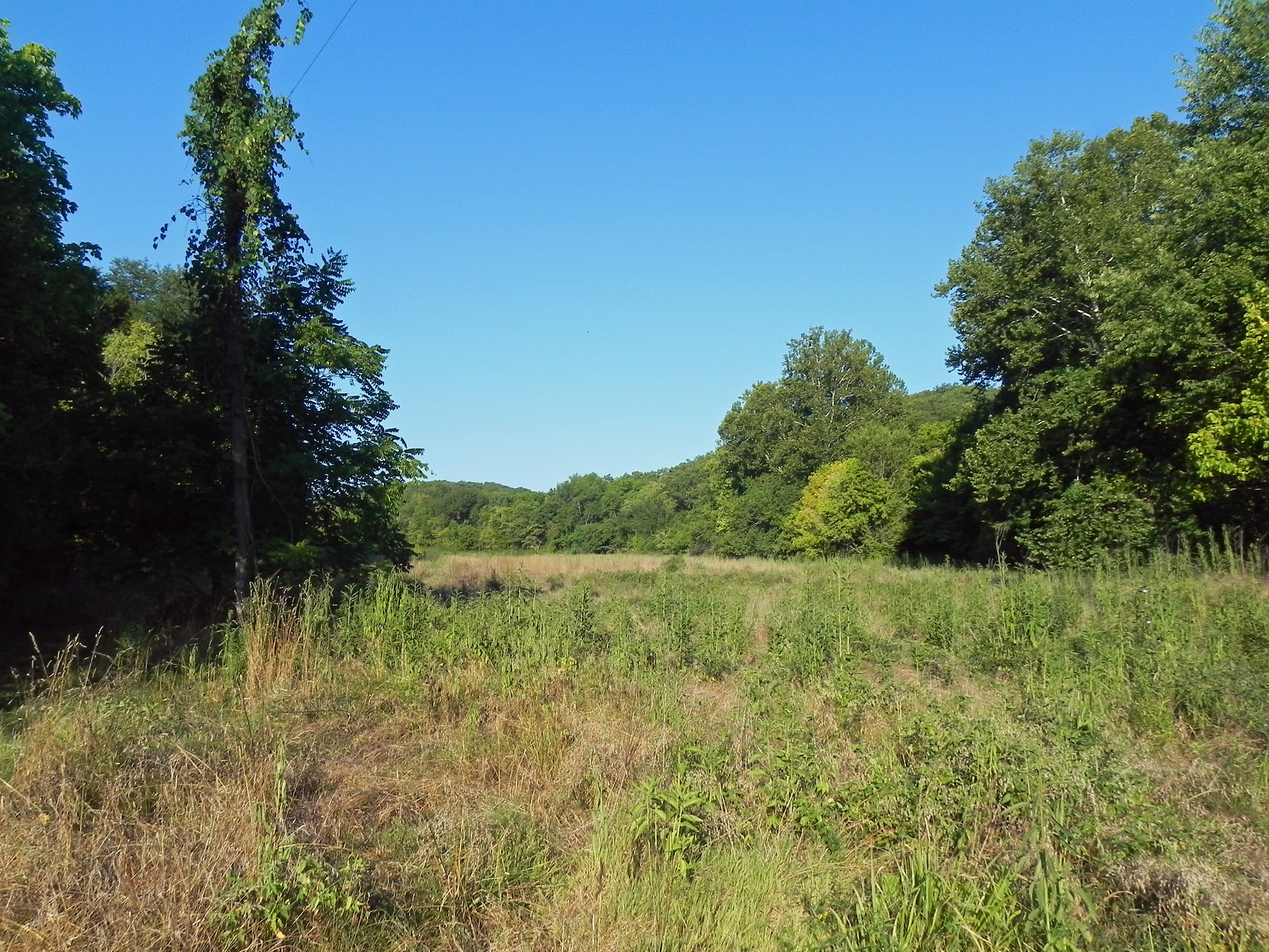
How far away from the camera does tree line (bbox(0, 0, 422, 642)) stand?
33.1 ft

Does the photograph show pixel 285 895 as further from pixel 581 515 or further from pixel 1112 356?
pixel 581 515

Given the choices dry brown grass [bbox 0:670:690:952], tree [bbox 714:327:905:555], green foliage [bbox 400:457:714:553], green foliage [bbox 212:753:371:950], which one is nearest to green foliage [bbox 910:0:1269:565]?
dry brown grass [bbox 0:670:690:952]

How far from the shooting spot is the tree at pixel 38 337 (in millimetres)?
9852

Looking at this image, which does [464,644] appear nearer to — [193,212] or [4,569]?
[193,212]

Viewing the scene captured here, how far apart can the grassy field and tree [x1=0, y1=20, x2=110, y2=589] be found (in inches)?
213

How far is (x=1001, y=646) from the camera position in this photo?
801 centimetres

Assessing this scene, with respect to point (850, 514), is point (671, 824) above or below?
below

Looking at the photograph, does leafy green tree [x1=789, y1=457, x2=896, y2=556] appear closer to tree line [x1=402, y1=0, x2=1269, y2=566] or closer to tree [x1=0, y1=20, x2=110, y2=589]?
tree line [x1=402, y1=0, x2=1269, y2=566]

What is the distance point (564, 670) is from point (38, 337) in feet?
28.3

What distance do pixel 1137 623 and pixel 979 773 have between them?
5140mm

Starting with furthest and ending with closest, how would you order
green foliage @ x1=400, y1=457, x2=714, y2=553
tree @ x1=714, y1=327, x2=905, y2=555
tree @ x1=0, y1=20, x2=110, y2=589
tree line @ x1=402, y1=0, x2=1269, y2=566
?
green foliage @ x1=400, y1=457, x2=714, y2=553, tree @ x1=714, y1=327, x2=905, y2=555, tree line @ x1=402, y1=0, x2=1269, y2=566, tree @ x1=0, y1=20, x2=110, y2=589

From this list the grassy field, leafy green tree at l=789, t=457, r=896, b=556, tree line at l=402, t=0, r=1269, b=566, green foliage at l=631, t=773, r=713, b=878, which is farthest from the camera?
leafy green tree at l=789, t=457, r=896, b=556

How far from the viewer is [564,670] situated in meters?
6.75

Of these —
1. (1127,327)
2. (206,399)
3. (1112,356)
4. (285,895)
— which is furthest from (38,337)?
(1112,356)
